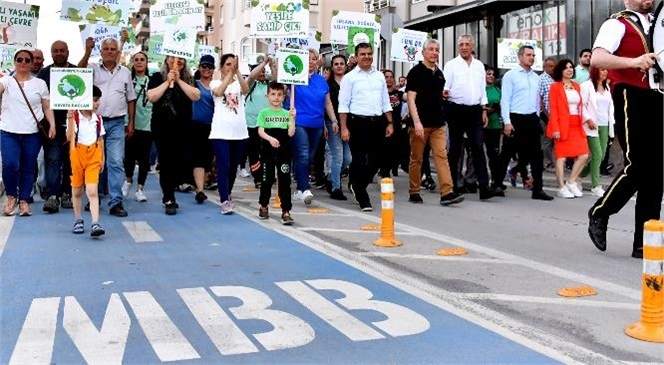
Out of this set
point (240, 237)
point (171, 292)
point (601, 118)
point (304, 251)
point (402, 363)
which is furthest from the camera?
point (601, 118)

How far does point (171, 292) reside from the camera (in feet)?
16.1

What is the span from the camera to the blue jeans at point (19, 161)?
8578 mm

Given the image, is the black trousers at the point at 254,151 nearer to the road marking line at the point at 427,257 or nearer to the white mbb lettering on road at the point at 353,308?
the road marking line at the point at 427,257

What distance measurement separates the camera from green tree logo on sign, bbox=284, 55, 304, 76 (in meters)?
9.09

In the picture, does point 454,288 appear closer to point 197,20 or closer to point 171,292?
point 171,292

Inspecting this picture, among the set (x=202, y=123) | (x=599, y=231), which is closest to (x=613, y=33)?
(x=599, y=231)

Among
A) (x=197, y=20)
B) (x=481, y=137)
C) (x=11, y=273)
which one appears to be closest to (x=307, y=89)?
(x=197, y=20)

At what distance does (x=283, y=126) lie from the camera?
815cm

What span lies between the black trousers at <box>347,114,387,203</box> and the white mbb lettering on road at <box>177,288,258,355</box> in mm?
4345

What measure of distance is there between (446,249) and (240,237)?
79.1 inches

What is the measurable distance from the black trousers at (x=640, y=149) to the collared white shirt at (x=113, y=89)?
18.7ft

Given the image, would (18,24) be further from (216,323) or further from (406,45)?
(216,323)

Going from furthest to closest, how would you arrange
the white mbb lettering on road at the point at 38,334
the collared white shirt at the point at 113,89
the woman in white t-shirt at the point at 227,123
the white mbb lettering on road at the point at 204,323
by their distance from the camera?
the collared white shirt at the point at 113,89 → the woman in white t-shirt at the point at 227,123 → the white mbb lettering on road at the point at 204,323 → the white mbb lettering on road at the point at 38,334

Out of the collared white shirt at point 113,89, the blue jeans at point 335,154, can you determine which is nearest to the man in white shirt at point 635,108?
the blue jeans at point 335,154
